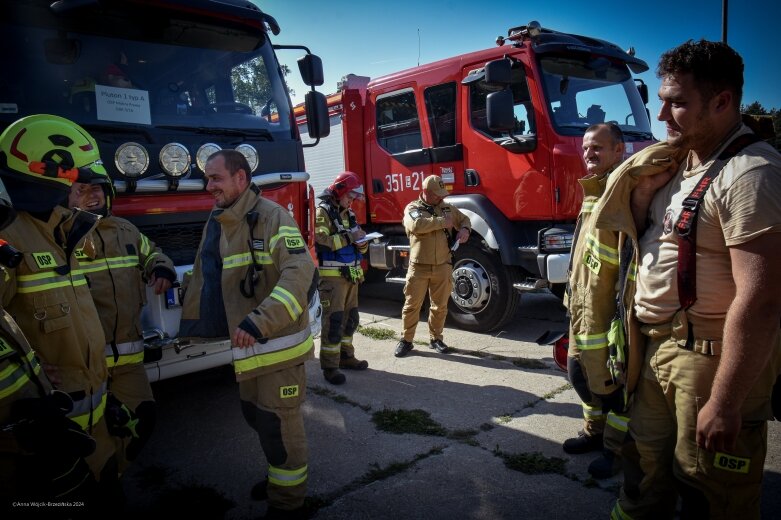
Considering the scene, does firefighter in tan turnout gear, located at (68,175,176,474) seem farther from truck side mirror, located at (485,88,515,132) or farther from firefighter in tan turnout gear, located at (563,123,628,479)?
truck side mirror, located at (485,88,515,132)

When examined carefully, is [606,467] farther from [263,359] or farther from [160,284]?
[160,284]

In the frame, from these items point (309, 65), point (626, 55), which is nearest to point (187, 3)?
point (309, 65)

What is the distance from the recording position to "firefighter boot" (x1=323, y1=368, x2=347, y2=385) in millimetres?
4281

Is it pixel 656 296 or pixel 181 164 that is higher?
pixel 181 164

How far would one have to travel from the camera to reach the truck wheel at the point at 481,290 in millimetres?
5484

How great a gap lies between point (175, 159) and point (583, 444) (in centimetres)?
297

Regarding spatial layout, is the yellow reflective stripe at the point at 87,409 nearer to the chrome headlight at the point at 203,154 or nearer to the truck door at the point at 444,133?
the chrome headlight at the point at 203,154

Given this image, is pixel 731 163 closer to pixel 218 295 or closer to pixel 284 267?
pixel 284 267

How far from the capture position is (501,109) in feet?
16.0

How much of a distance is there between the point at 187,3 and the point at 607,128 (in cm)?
274

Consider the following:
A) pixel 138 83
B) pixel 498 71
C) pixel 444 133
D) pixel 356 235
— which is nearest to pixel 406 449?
pixel 356 235

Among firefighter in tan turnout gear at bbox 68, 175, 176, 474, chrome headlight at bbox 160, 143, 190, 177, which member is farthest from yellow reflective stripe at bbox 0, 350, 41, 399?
chrome headlight at bbox 160, 143, 190, 177

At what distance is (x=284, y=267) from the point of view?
234 cm

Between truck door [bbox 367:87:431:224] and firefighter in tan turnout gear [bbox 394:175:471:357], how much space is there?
1.07 metres
